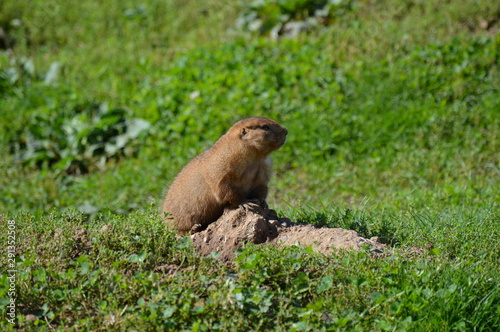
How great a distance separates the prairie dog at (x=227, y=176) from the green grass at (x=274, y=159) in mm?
309

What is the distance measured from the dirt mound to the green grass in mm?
241

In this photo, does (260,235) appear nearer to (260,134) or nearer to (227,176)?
(227,176)

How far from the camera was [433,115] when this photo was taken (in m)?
8.34

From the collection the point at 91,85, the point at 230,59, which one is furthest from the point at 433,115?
the point at 91,85

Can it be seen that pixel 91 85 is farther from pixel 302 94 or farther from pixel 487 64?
pixel 487 64

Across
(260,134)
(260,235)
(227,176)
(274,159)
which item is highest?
(260,134)

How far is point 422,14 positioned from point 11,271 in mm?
8684

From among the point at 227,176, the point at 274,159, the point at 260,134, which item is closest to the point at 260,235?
the point at 227,176

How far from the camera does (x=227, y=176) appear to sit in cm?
476

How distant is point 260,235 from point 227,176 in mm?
602

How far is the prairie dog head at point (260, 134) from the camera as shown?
489 centimetres

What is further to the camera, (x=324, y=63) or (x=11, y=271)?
(x=324, y=63)

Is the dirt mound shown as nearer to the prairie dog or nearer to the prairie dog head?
the prairie dog

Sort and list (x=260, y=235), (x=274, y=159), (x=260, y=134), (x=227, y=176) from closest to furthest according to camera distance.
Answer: (x=260, y=235) → (x=227, y=176) → (x=260, y=134) → (x=274, y=159)
